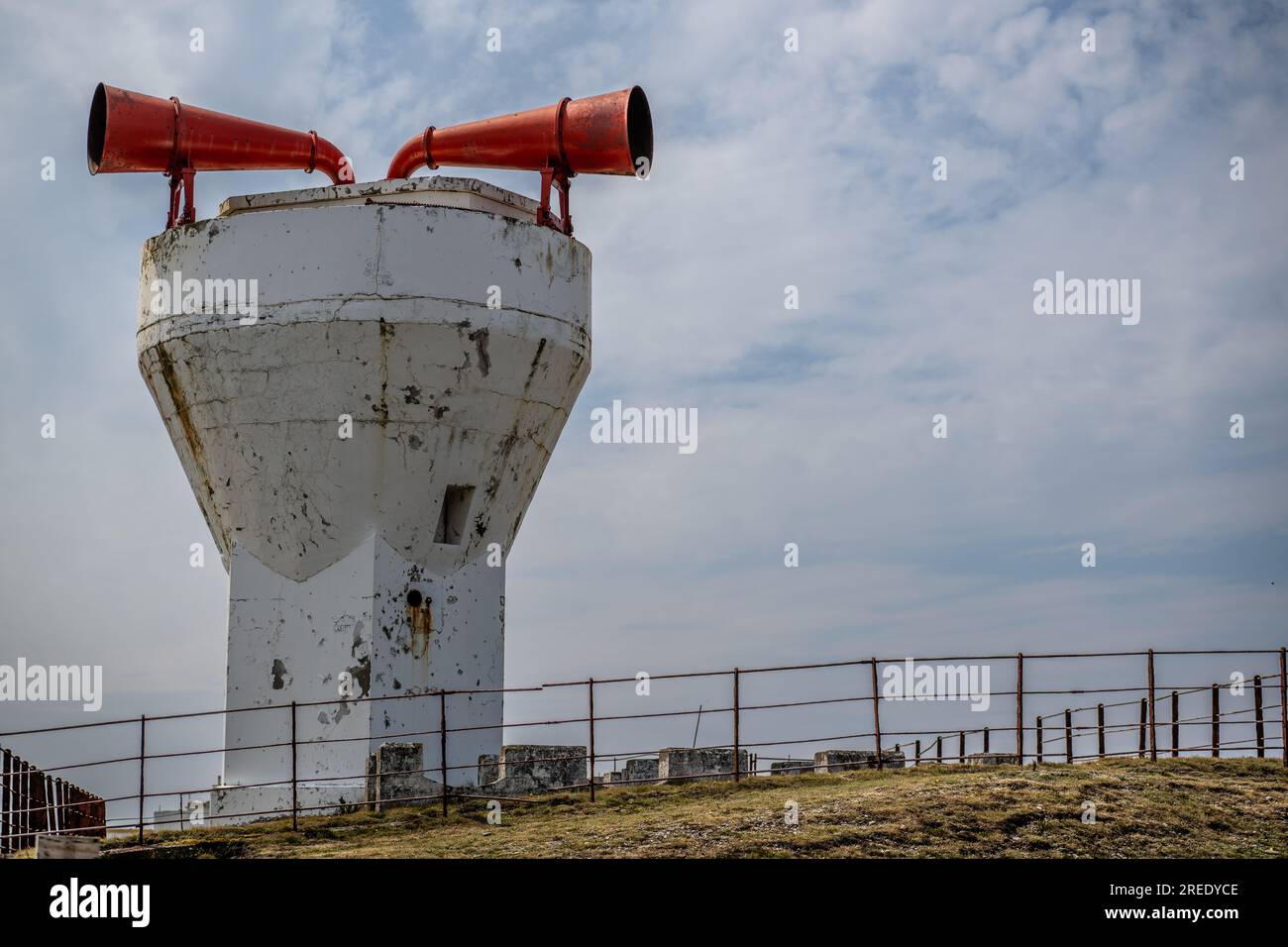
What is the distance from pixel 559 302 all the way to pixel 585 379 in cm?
134

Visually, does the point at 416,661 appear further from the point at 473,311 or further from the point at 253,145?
the point at 253,145

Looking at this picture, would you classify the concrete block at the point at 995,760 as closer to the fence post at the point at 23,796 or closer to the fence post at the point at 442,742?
the fence post at the point at 442,742

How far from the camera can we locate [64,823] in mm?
23422

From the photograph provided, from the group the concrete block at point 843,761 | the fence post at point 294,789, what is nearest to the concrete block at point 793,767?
the concrete block at point 843,761

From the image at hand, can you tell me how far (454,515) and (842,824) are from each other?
6.44 m

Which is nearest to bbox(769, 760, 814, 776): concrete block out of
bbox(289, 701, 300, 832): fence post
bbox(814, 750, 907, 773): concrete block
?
bbox(814, 750, 907, 773): concrete block

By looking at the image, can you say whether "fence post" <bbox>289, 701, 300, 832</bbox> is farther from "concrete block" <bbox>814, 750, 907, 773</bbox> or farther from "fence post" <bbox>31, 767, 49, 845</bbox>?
"concrete block" <bbox>814, 750, 907, 773</bbox>

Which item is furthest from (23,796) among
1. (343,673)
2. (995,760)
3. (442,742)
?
(995,760)

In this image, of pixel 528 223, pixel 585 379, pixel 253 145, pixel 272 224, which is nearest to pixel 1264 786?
pixel 585 379

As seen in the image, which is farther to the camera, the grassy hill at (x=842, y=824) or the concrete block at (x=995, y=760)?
the concrete block at (x=995, y=760)

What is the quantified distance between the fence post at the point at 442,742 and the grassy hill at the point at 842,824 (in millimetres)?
343

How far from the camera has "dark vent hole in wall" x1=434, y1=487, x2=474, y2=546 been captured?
832 inches

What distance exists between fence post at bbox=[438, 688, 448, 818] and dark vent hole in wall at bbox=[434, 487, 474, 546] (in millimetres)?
1834

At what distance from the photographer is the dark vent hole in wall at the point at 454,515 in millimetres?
21125
